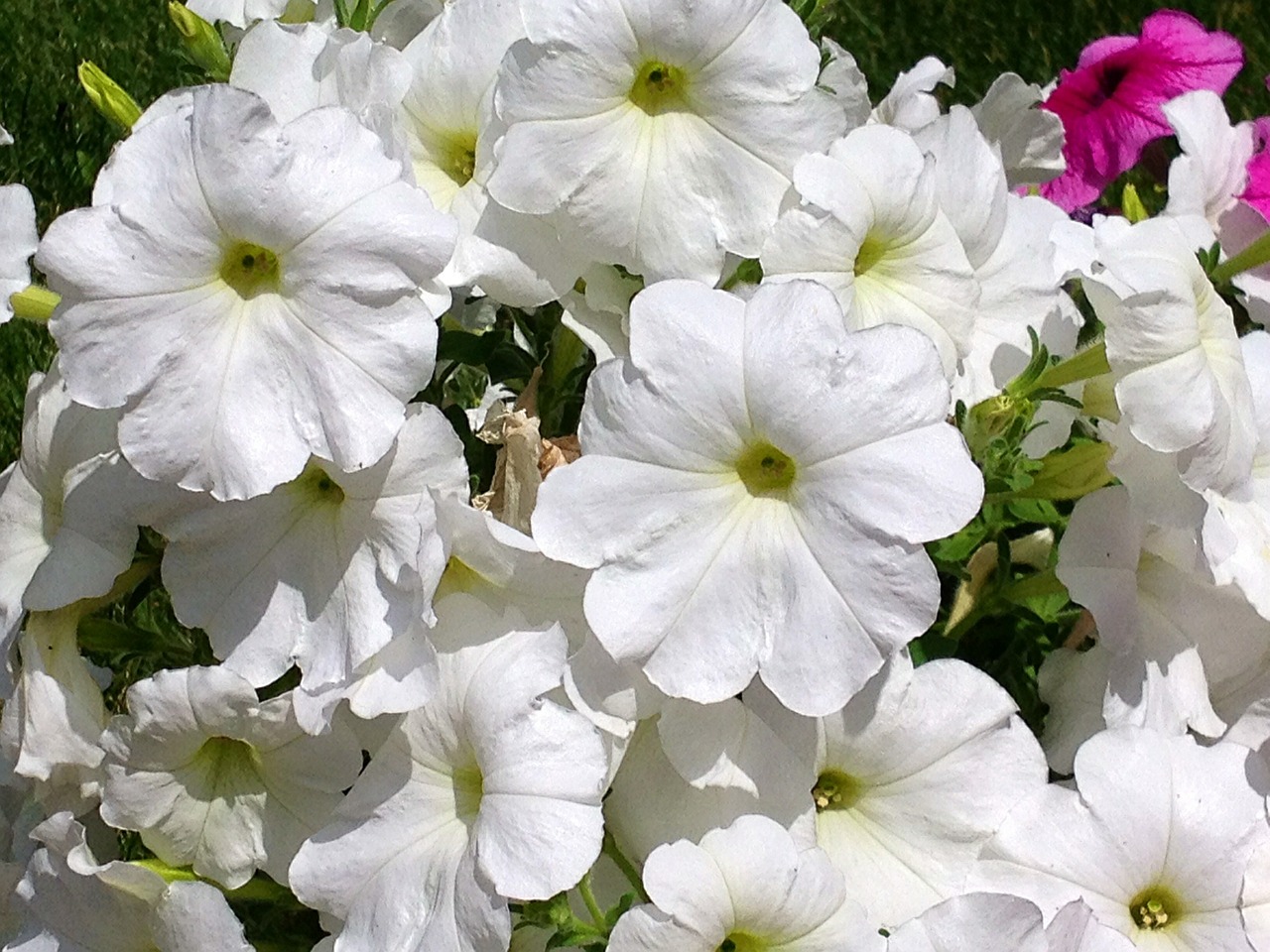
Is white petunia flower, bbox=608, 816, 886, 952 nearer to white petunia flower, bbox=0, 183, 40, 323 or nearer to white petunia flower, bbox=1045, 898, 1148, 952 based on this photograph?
white petunia flower, bbox=1045, 898, 1148, 952

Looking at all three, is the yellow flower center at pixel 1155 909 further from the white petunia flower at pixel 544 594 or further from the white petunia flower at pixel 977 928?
the white petunia flower at pixel 544 594

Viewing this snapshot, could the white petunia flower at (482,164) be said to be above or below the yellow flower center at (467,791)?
above

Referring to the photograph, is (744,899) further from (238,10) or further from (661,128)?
(238,10)

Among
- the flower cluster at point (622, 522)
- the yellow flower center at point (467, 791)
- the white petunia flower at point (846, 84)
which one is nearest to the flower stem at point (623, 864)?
the flower cluster at point (622, 522)

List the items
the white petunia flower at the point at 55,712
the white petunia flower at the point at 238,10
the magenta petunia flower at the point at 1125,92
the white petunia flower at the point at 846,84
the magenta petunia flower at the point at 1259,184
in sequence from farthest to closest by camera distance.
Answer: the magenta petunia flower at the point at 1125,92 < the magenta petunia flower at the point at 1259,184 < the white petunia flower at the point at 238,10 < the white petunia flower at the point at 846,84 < the white petunia flower at the point at 55,712

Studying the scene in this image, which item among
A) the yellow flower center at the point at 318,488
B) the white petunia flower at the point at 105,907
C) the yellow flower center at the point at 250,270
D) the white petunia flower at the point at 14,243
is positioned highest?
the yellow flower center at the point at 250,270

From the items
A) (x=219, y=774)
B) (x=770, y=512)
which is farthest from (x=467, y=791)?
(x=770, y=512)
